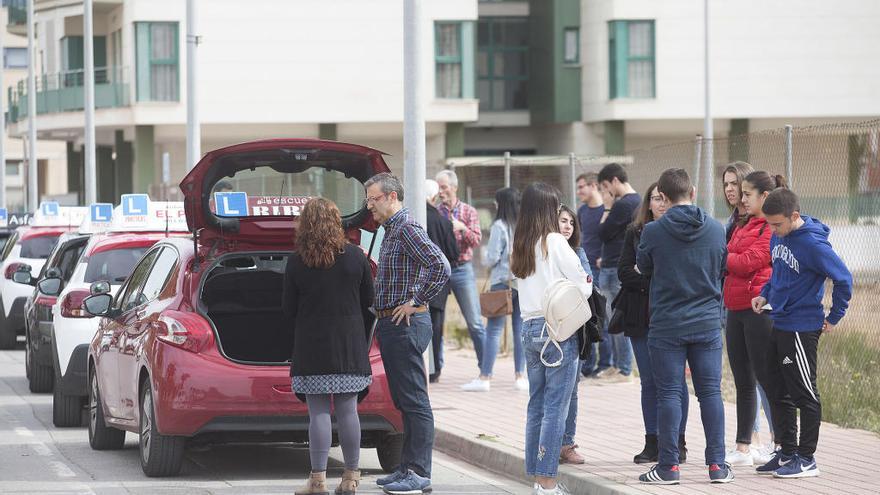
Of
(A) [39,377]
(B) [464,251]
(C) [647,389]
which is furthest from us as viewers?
(A) [39,377]

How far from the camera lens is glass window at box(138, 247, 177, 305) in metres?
10.5

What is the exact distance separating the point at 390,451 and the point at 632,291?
198cm

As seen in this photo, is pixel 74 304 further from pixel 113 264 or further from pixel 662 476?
pixel 662 476

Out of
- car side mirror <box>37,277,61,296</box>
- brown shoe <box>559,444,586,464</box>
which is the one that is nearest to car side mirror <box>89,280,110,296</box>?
car side mirror <box>37,277,61,296</box>

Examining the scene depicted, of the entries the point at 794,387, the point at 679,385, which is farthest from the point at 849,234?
the point at 679,385

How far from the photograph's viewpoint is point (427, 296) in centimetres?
928

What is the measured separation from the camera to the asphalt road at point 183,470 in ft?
32.4

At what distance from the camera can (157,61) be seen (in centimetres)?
4509

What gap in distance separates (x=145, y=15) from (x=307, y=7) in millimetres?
4760

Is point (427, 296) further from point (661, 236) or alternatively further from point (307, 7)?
point (307, 7)

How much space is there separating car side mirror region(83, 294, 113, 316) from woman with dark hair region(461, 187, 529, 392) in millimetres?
4049

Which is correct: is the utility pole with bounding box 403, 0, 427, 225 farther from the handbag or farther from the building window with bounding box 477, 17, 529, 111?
the building window with bounding box 477, 17, 529, 111

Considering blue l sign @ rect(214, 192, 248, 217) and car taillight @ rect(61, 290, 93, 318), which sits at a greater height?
blue l sign @ rect(214, 192, 248, 217)

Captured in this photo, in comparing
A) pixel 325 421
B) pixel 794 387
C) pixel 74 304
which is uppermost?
pixel 74 304
